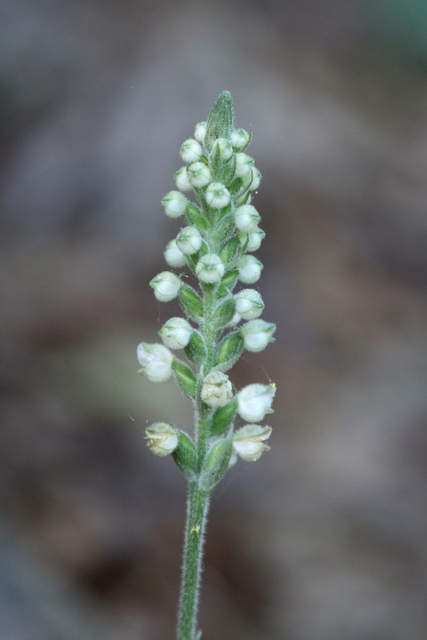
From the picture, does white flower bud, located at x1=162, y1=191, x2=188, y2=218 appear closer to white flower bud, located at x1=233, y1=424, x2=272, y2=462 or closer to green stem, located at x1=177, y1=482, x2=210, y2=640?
white flower bud, located at x1=233, y1=424, x2=272, y2=462

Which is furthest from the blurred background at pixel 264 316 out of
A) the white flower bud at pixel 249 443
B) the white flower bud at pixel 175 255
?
the white flower bud at pixel 175 255

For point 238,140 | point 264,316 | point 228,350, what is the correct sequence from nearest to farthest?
point 238,140 < point 228,350 < point 264,316

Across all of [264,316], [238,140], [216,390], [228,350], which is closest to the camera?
[216,390]

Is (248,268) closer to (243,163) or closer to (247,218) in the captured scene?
(247,218)

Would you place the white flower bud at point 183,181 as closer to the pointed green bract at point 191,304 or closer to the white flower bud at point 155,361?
the pointed green bract at point 191,304

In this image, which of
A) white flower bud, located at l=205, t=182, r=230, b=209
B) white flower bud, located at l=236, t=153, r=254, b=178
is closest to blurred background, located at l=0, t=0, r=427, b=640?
white flower bud, located at l=205, t=182, r=230, b=209

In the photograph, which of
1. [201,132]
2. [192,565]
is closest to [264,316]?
[201,132]

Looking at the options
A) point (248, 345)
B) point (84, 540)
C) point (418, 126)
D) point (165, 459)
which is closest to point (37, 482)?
point (84, 540)

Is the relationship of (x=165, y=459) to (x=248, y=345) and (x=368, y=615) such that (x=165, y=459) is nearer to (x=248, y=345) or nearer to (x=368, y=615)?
(x=368, y=615)
